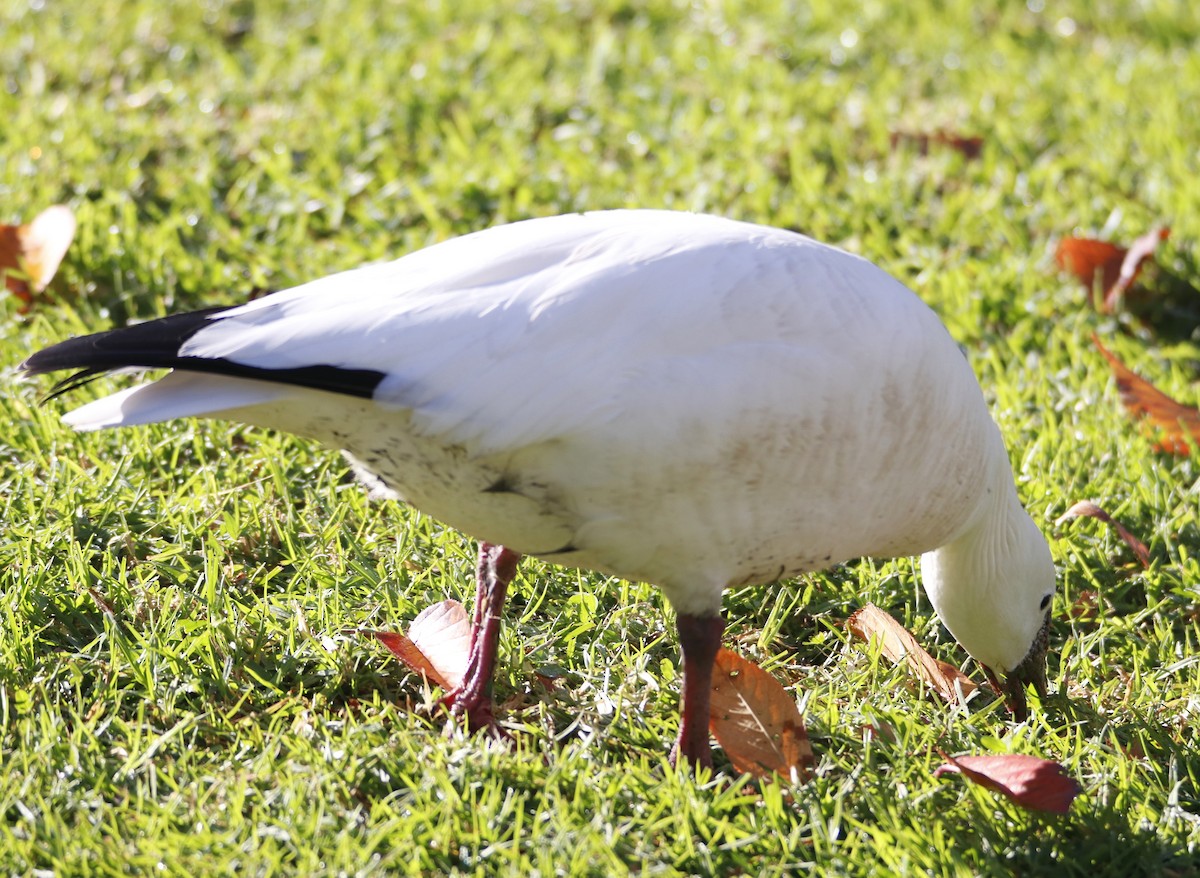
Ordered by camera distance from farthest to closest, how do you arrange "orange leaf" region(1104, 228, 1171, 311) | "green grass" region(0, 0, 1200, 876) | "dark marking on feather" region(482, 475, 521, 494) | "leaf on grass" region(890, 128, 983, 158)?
"leaf on grass" region(890, 128, 983, 158)
"orange leaf" region(1104, 228, 1171, 311)
"green grass" region(0, 0, 1200, 876)
"dark marking on feather" region(482, 475, 521, 494)

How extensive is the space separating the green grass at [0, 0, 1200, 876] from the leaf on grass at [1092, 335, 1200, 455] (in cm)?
9

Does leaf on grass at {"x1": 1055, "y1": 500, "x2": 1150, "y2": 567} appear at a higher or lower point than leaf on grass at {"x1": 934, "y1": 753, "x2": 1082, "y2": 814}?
lower

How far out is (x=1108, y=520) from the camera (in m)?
3.45

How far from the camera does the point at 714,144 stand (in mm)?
5344

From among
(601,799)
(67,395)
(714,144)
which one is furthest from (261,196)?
(601,799)

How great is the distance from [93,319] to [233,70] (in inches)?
72.7

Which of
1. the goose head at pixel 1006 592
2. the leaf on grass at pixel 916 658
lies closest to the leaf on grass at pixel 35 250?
the leaf on grass at pixel 916 658

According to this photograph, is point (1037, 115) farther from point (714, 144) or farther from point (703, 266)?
point (703, 266)

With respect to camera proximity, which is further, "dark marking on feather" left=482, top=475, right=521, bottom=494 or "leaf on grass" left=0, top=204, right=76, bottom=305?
"leaf on grass" left=0, top=204, right=76, bottom=305

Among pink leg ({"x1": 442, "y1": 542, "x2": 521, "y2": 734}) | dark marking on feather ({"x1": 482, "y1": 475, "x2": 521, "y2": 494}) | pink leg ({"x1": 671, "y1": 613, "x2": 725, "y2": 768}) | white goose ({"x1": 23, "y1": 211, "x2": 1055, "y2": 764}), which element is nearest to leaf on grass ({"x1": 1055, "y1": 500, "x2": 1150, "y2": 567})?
white goose ({"x1": 23, "y1": 211, "x2": 1055, "y2": 764})

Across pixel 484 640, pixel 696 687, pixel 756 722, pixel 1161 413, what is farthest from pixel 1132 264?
pixel 484 640

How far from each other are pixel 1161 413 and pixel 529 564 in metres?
1.80

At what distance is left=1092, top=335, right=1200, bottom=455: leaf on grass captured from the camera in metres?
3.79

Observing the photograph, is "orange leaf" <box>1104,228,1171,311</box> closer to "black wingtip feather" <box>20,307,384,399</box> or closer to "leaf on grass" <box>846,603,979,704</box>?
"leaf on grass" <box>846,603,979,704</box>
